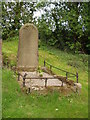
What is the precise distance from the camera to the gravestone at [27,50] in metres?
10.2

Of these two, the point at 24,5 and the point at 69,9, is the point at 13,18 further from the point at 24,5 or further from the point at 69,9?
the point at 69,9

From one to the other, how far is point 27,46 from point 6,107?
487cm

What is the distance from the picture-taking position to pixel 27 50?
10.2m

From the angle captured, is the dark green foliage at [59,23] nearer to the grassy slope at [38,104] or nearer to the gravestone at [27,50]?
the gravestone at [27,50]

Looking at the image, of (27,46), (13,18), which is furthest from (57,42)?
(27,46)

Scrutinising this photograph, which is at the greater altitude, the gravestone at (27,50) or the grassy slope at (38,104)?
the gravestone at (27,50)

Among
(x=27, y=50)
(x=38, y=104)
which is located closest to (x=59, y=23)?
(x=27, y=50)

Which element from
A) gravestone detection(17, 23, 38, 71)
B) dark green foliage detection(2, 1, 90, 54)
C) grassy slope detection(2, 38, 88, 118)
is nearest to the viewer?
grassy slope detection(2, 38, 88, 118)

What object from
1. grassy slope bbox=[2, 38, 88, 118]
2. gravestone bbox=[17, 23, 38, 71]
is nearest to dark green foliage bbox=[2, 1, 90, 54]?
gravestone bbox=[17, 23, 38, 71]

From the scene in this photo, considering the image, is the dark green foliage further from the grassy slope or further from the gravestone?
the grassy slope

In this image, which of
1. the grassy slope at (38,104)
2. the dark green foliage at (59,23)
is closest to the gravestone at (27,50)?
the grassy slope at (38,104)

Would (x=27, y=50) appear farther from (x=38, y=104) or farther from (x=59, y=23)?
(x=59, y=23)

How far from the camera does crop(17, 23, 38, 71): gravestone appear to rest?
10.2 metres

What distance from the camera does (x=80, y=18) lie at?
744 inches
